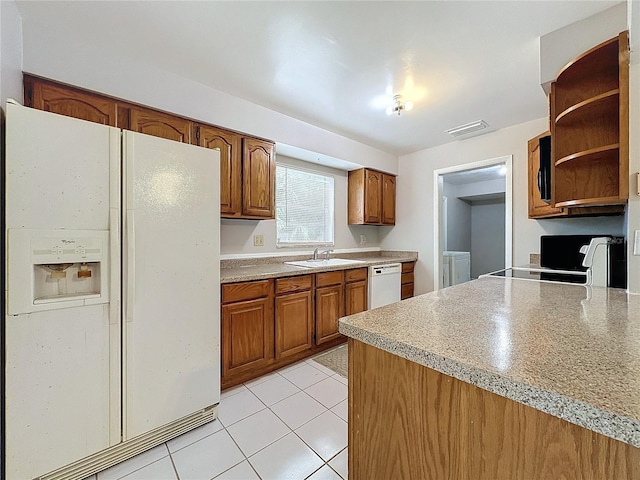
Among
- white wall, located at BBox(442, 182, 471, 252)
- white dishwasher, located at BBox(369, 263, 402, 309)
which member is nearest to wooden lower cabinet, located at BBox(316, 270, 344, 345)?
white dishwasher, located at BBox(369, 263, 402, 309)

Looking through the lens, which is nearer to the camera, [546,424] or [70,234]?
[546,424]

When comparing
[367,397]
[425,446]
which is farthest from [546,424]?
[367,397]

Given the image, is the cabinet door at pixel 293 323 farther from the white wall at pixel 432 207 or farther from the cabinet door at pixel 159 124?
the white wall at pixel 432 207

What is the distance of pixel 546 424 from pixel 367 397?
45cm

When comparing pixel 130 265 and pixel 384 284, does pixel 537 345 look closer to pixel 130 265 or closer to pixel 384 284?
pixel 130 265

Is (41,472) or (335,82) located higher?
(335,82)

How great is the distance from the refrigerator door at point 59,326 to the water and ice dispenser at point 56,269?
13mm

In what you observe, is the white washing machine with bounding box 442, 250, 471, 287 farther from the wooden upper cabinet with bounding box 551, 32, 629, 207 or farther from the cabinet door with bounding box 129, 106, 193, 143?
the cabinet door with bounding box 129, 106, 193, 143

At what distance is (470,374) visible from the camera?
611mm

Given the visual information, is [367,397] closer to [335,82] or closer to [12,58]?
[335,82]

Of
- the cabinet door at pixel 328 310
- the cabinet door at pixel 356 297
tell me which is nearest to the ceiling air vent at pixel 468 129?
the cabinet door at pixel 356 297

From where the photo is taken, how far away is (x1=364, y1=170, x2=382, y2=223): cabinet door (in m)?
3.71

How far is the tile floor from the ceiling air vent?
9.51ft

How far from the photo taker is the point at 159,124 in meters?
2.04
